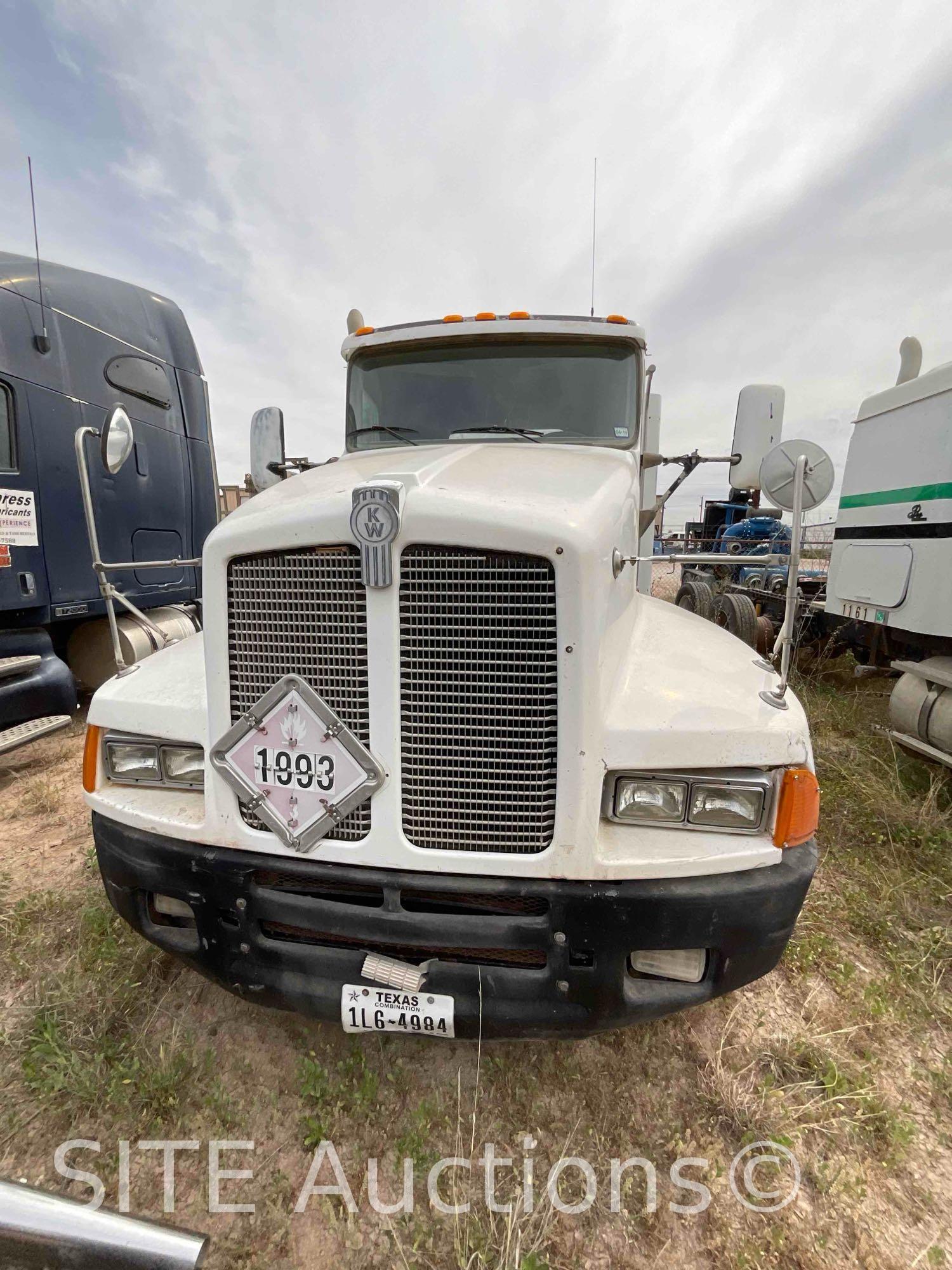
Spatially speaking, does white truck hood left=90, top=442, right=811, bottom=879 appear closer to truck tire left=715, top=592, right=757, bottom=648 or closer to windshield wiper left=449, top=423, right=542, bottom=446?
windshield wiper left=449, top=423, right=542, bottom=446

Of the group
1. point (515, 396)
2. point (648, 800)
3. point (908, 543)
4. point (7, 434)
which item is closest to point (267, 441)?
point (515, 396)

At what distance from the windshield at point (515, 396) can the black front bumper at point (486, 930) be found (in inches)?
94.8

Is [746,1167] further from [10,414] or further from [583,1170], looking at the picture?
[10,414]

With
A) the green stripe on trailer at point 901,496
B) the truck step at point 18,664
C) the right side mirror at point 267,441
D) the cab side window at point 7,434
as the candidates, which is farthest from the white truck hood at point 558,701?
the cab side window at point 7,434

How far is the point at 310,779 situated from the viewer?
2.00 meters

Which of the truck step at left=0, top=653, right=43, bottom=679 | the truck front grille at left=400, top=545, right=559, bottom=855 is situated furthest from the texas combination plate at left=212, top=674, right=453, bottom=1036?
the truck step at left=0, top=653, right=43, bottom=679

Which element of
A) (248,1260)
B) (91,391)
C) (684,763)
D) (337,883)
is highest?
(91,391)

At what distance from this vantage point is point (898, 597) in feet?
16.7

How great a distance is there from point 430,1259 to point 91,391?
6350 mm

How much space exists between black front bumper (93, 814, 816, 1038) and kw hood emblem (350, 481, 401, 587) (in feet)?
3.27

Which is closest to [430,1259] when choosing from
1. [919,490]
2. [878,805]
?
[878,805]

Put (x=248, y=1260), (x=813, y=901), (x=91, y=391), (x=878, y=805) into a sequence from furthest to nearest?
(x=91, y=391) < (x=878, y=805) < (x=813, y=901) < (x=248, y=1260)
